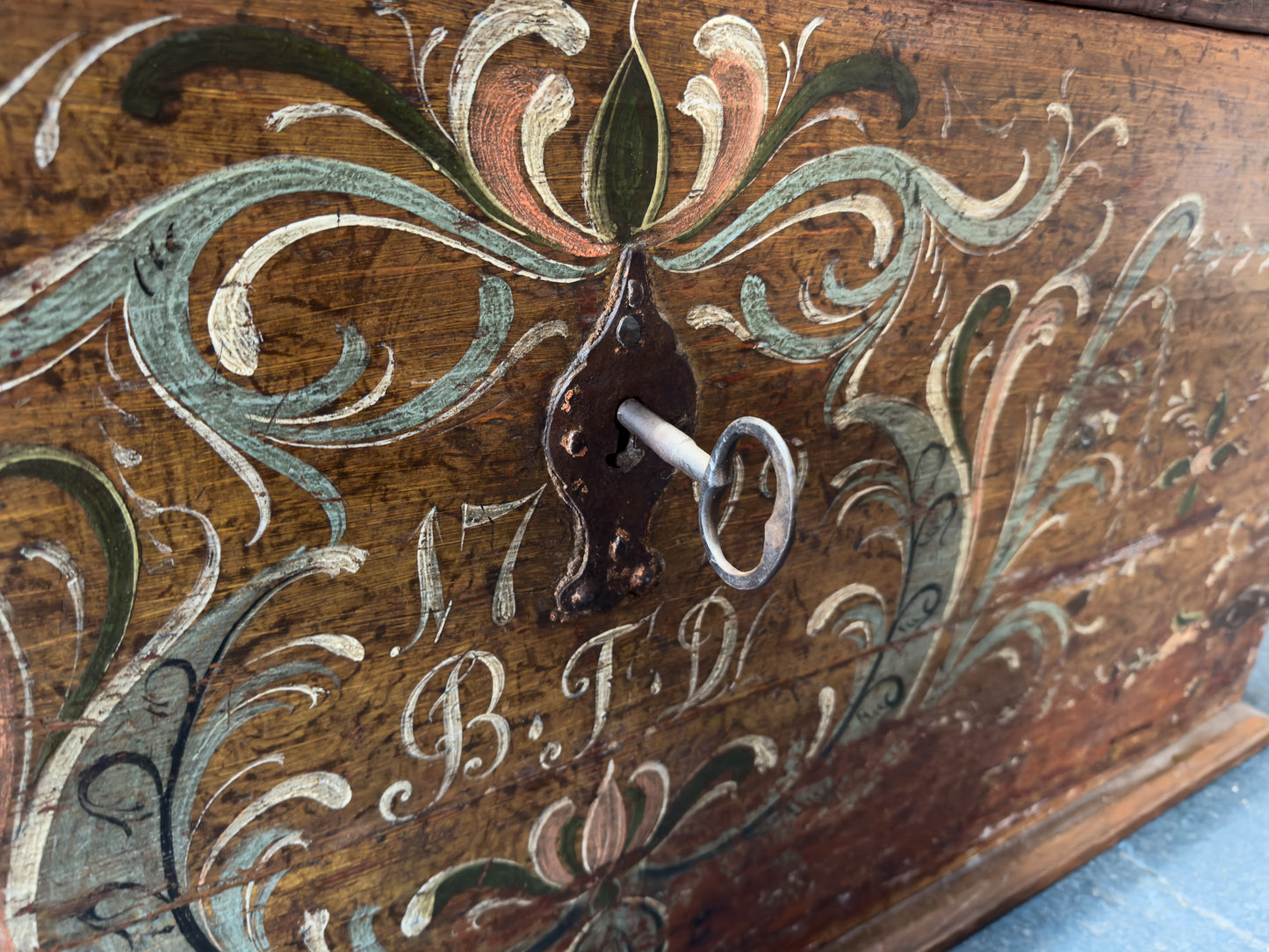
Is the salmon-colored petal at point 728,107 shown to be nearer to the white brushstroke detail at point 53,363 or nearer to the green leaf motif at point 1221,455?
the white brushstroke detail at point 53,363

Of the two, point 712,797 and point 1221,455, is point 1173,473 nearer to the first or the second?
point 1221,455

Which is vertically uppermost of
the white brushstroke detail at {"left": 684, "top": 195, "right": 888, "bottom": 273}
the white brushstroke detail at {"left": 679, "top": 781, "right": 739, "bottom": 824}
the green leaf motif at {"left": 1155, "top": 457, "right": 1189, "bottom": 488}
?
the white brushstroke detail at {"left": 684, "top": 195, "right": 888, "bottom": 273}

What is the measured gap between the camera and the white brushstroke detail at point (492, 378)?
0.45 metres

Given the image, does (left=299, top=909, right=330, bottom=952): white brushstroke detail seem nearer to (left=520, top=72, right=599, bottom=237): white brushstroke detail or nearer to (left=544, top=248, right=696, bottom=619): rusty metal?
(left=544, top=248, right=696, bottom=619): rusty metal

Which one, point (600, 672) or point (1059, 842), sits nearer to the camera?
point (600, 672)

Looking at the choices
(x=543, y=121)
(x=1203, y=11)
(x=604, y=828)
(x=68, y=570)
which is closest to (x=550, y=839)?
(x=604, y=828)

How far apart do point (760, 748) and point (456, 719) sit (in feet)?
0.92

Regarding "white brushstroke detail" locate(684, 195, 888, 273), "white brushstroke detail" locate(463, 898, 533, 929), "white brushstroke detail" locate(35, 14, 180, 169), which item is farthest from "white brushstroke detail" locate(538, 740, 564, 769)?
"white brushstroke detail" locate(35, 14, 180, 169)

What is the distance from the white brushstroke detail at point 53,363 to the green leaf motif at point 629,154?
0.79ft

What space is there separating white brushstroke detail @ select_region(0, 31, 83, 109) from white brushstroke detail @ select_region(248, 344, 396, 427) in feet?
0.52

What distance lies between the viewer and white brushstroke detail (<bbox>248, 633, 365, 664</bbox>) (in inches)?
17.8

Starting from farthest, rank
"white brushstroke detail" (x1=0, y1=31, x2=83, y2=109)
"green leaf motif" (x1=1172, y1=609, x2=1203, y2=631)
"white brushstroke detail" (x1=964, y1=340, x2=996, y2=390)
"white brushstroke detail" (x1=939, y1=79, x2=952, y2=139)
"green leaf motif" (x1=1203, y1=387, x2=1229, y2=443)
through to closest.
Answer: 1. "green leaf motif" (x1=1172, y1=609, x2=1203, y2=631)
2. "green leaf motif" (x1=1203, y1=387, x2=1229, y2=443)
3. "white brushstroke detail" (x1=964, y1=340, x2=996, y2=390)
4. "white brushstroke detail" (x1=939, y1=79, x2=952, y2=139)
5. "white brushstroke detail" (x1=0, y1=31, x2=83, y2=109)

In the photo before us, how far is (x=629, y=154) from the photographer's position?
1.51 feet

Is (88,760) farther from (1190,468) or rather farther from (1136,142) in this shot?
(1190,468)
